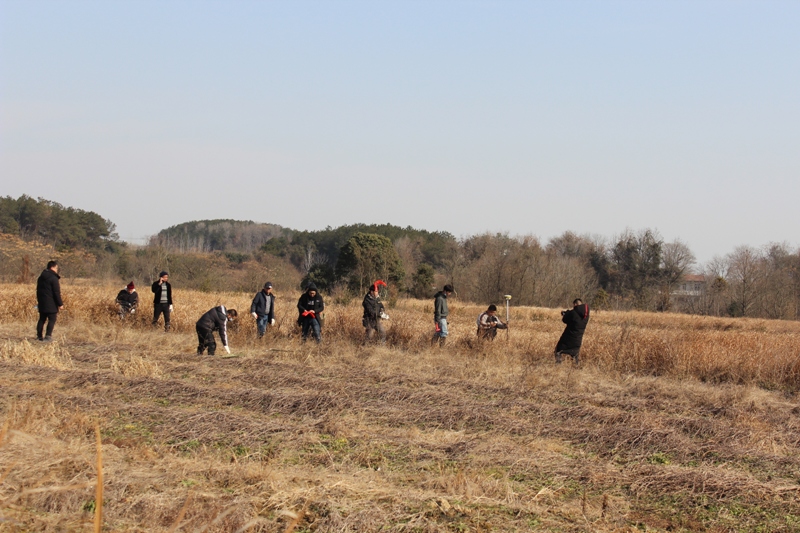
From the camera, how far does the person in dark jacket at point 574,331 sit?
1208 centimetres

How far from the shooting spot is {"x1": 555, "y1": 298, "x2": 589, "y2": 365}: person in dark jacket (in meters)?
12.1

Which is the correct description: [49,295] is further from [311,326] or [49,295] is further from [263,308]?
[311,326]

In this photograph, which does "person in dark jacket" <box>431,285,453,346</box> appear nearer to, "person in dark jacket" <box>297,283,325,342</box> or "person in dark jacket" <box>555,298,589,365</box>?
"person in dark jacket" <box>297,283,325,342</box>

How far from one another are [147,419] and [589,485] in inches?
174

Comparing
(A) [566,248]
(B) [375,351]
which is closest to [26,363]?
(B) [375,351]

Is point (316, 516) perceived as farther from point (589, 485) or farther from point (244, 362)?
point (244, 362)

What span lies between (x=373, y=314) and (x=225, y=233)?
108029 millimetres

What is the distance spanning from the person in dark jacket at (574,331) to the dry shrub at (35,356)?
26.8 ft

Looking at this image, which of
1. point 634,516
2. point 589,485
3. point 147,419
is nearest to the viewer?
point 634,516

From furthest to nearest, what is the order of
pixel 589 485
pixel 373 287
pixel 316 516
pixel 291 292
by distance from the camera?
1. pixel 291 292
2. pixel 373 287
3. pixel 589 485
4. pixel 316 516

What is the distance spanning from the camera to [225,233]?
4619 inches

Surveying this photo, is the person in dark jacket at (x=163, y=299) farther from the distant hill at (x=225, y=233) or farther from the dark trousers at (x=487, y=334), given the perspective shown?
the distant hill at (x=225, y=233)

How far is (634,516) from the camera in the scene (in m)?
4.76

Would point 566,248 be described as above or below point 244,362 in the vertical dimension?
above
